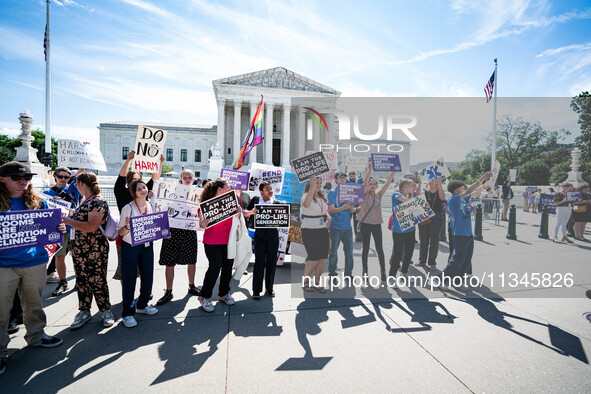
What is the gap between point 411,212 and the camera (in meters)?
5.22

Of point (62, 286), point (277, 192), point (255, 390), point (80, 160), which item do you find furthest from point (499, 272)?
point (80, 160)

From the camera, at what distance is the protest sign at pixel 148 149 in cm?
520

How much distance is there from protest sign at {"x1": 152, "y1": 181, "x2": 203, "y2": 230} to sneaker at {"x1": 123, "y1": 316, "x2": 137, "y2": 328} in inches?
54.1

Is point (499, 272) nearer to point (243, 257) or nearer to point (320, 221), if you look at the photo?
point (320, 221)

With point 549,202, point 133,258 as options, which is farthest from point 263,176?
point 549,202

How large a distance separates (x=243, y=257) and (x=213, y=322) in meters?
1.11

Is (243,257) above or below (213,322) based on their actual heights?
above

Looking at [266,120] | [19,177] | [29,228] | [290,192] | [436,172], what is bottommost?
[29,228]

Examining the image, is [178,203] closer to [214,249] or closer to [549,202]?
[214,249]

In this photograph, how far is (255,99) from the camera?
45625mm

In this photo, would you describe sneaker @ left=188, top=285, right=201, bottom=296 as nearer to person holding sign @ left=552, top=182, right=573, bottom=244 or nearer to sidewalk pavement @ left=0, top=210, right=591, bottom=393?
sidewalk pavement @ left=0, top=210, right=591, bottom=393

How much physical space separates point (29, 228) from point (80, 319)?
1398 mm

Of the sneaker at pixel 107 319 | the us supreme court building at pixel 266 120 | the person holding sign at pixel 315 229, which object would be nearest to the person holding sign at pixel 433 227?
the person holding sign at pixel 315 229

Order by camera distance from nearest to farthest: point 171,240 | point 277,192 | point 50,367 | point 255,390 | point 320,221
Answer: point 255,390
point 50,367
point 171,240
point 320,221
point 277,192
